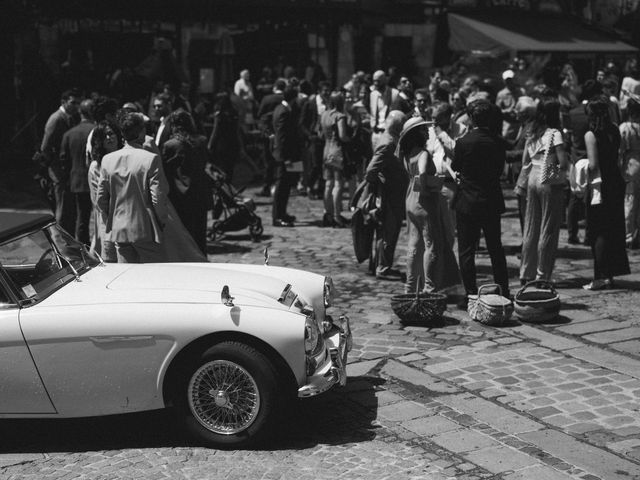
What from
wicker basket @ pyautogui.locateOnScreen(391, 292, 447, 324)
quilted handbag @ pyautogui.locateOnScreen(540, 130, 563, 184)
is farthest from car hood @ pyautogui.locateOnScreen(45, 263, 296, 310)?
quilted handbag @ pyautogui.locateOnScreen(540, 130, 563, 184)

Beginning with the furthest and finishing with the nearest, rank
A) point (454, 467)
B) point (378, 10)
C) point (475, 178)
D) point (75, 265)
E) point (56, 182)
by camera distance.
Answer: point (378, 10) → point (56, 182) → point (475, 178) → point (75, 265) → point (454, 467)

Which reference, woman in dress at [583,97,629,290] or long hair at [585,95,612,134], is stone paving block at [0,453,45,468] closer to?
woman in dress at [583,97,629,290]

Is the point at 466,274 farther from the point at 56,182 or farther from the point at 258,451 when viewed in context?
the point at 56,182

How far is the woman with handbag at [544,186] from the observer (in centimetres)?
984

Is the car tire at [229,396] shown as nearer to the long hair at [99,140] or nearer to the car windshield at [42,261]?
the car windshield at [42,261]

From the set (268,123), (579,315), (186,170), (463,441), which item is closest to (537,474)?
(463,441)

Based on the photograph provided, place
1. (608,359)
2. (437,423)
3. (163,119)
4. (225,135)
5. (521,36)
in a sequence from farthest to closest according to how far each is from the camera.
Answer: (521,36), (225,135), (163,119), (608,359), (437,423)

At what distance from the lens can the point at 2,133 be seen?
21984mm

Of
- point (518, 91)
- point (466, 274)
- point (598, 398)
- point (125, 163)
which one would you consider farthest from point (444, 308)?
point (518, 91)

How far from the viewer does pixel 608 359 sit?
312 inches

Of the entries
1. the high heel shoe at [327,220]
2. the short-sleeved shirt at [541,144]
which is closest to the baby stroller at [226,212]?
the high heel shoe at [327,220]

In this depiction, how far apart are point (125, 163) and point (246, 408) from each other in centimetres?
327

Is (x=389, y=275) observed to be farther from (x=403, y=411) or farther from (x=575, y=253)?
(x=403, y=411)

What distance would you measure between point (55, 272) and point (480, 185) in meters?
4.19
